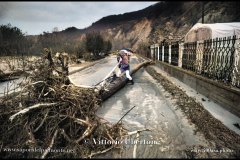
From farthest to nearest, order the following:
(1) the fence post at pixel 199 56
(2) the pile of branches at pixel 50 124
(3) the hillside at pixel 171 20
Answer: (3) the hillside at pixel 171 20
(1) the fence post at pixel 199 56
(2) the pile of branches at pixel 50 124

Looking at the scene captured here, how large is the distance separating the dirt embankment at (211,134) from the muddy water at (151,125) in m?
0.18

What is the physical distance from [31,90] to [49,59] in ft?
3.23

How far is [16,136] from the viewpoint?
3596 millimetres

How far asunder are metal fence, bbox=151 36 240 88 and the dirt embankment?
1.25 metres

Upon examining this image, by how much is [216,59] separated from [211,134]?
10.9 feet

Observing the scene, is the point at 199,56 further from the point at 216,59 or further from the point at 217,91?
the point at 217,91

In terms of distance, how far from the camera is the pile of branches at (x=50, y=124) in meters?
3.38

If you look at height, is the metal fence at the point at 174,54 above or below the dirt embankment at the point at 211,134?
above

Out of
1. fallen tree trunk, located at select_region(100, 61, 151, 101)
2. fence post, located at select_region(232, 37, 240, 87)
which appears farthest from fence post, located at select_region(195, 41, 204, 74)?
→ fallen tree trunk, located at select_region(100, 61, 151, 101)

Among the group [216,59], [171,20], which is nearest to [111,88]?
[216,59]

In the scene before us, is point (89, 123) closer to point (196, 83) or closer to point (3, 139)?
point (3, 139)

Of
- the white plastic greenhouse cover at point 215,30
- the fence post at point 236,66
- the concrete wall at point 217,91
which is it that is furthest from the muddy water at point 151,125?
the white plastic greenhouse cover at point 215,30

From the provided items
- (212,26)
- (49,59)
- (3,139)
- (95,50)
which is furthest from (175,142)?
(95,50)

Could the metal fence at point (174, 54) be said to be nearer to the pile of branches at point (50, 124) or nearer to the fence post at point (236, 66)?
the fence post at point (236, 66)
